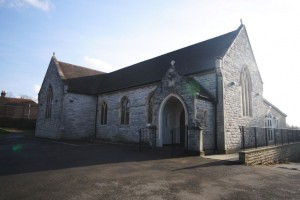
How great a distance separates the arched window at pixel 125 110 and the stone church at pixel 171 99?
0.11 metres

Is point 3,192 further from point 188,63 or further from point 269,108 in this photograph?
point 269,108

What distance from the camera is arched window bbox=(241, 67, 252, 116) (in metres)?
16.6

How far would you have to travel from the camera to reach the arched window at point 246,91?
1656cm

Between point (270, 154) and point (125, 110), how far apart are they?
1340 cm

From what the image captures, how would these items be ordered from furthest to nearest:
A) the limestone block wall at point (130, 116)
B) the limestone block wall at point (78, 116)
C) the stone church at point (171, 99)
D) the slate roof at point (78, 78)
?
the slate roof at point (78, 78), the limestone block wall at point (78, 116), the limestone block wall at point (130, 116), the stone church at point (171, 99)

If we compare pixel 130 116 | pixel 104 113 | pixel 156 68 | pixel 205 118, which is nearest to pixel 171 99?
pixel 205 118

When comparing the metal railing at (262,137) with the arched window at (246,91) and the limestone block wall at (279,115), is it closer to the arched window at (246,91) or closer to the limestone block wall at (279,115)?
the arched window at (246,91)

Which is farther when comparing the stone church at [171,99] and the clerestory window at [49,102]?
the clerestory window at [49,102]

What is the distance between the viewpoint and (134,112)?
19.2 meters

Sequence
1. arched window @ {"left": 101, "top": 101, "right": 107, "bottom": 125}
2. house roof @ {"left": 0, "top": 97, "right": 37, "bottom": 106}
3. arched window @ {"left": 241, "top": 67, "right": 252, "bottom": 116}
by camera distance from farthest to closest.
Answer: house roof @ {"left": 0, "top": 97, "right": 37, "bottom": 106}, arched window @ {"left": 101, "top": 101, "right": 107, "bottom": 125}, arched window @ {"left": 241, "top": 67, "right": 252, "bottom": 116}

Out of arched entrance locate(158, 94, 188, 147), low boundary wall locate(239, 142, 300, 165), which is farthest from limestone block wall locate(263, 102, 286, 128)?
arched entrance locate(158, 94, 188, 147)

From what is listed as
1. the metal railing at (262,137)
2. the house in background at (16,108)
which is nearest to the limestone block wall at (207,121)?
the metal railing at (262,137)

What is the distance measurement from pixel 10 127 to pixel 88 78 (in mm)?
25386

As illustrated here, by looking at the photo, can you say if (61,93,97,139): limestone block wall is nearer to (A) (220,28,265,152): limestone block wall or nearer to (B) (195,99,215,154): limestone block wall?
(B) (195,99,215,154): limestone block wall
